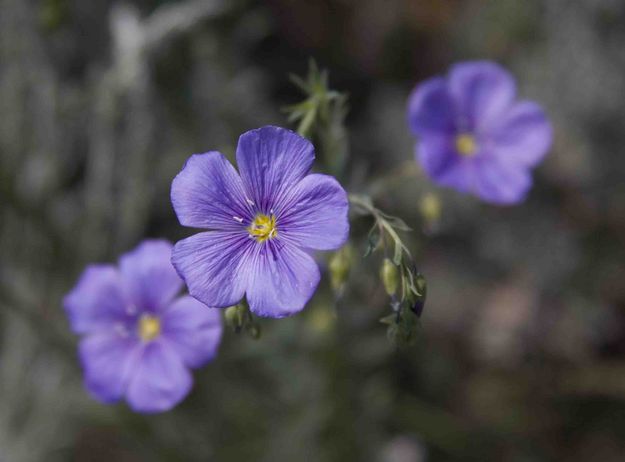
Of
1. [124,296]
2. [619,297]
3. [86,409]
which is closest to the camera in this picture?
[124,296]

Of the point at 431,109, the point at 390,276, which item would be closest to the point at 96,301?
the point at 390,276

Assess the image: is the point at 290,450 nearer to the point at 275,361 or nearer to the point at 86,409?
the point at 275,361

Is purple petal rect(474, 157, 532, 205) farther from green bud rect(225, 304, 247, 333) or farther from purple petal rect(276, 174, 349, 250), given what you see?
green bud rect(225, 304, 247, 333)

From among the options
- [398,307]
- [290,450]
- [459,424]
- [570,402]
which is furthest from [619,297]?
[398,307]

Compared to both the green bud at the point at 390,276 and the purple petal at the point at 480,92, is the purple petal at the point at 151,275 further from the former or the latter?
the purple petal at the point at 480,92

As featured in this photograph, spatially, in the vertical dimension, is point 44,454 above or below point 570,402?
below

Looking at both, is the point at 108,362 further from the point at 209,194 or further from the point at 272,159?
the point at 272,159

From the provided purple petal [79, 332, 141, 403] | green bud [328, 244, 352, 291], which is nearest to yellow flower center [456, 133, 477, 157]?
green bud [328, 244, 352, 291]
